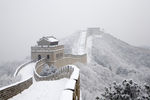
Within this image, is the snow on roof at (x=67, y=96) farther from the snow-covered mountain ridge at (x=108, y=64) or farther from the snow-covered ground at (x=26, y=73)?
the snow-covered mountain ridge at (x=108, y=64)

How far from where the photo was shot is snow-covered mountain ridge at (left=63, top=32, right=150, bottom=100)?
131 ft

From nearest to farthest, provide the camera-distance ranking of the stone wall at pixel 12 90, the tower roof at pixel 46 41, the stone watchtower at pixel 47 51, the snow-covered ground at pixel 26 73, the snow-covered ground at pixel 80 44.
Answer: the stone wall at pixel 12 90 → the snow-covered ground at pixel 26 73 → the stone watchtower at pixel 47 51 → the tower roof at pixel 46 41 → the snow-covered ground at pixel 80 44

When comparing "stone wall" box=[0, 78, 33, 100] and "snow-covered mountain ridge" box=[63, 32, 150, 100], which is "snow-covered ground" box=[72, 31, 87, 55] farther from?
"stone wall" box=[0, 78, 33, 100]

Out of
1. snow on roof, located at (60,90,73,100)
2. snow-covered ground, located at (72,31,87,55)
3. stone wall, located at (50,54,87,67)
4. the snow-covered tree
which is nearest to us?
snow on roof, located at (60,90,73,100)

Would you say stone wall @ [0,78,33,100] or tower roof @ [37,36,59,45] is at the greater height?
stone wall @ [0,78,33,100]

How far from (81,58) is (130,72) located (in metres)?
Answer: 13.8

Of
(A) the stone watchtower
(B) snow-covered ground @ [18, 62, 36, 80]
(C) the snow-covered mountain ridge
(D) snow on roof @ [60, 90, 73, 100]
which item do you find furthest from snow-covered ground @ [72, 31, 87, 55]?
(D) snow on roof @ [60, 90, 73, 100]

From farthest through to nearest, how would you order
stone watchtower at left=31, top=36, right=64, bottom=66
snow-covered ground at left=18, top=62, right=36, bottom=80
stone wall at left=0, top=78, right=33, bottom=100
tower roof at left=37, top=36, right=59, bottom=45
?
tower roof at left=37, top=36, right=59, bottom=45 → stone watchtower at left=31, top=36, right=64, bottom=66 → snow-covered ground at left=18, top=62, right=36, bottom=80 → stone wall at left=0, top=78, right=33, bottom=100

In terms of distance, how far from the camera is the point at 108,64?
60719 millimetres

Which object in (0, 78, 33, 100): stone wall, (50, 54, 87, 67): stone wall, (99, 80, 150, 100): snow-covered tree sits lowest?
(50, 54, 87, 67): stone wall

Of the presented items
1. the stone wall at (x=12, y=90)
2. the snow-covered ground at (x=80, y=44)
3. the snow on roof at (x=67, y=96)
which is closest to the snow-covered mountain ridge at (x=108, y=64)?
the snow-covered ground at (x=80, y=44)

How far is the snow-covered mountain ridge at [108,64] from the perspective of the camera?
39.9m

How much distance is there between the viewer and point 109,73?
164 feet

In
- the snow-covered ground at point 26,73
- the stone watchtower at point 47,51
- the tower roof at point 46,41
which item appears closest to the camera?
the snow-covered ground at point 26,73
